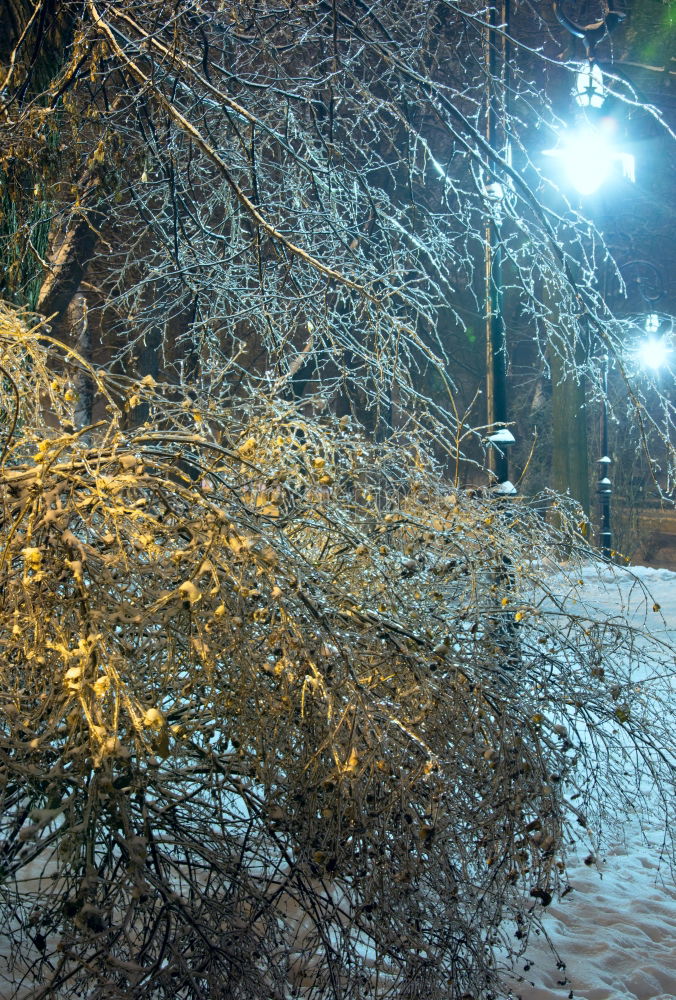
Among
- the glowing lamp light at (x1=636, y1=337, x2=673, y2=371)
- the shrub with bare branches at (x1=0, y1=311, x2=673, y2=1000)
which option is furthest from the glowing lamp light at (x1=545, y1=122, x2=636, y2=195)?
the glowing lamp light at (x1=636, y1=337, x2=673, y2=371)

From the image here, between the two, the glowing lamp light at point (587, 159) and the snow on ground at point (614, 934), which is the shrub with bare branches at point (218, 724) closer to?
the snow on ground at point (614, 934)

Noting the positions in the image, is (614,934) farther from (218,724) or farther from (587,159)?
(587,159)

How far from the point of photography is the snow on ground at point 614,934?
157 inches

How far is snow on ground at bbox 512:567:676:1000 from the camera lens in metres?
4.00

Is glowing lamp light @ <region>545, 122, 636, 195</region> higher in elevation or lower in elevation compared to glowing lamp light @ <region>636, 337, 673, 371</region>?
lower

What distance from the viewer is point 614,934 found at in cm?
443

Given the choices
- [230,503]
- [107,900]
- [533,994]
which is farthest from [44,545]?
[533,994]

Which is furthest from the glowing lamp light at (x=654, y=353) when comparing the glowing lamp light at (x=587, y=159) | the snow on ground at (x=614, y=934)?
the snow on ground at (x=614, y=934)

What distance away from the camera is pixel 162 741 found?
2.54m

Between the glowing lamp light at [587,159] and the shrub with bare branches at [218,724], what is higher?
the glowing lamp light at [587,159]

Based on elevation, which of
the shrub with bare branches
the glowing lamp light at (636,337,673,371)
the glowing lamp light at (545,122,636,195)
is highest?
the glowing lamp light at (636,337,673,371)

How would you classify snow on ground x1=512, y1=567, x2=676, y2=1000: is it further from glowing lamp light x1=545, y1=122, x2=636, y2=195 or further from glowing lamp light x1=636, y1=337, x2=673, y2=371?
glowing lamp light x1=636, y1=337, x2=673, y2=371

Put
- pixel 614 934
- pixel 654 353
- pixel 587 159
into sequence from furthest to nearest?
pixel 654 353, pixel 587 159, pixel 614 934

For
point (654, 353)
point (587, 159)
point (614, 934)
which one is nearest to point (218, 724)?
point (614, 934)
